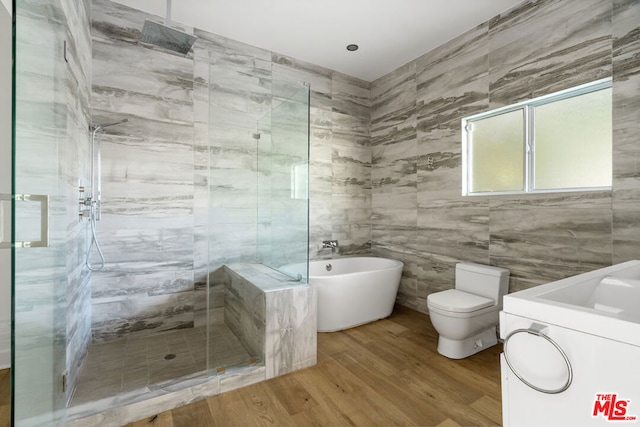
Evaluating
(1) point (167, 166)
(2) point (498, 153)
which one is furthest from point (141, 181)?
(2) point (498, 153)

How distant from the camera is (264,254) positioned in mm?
Answer: 2582

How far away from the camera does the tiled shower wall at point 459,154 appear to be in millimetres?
1995

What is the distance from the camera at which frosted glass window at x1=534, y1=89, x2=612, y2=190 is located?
214 centimetres

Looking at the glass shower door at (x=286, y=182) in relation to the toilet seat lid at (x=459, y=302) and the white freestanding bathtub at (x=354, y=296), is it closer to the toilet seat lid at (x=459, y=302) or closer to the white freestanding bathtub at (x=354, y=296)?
the white freestanding bathtub at (x=354, y=296)

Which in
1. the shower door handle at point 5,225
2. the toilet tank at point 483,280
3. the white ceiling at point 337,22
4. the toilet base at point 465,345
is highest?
the white ceiling at point 337,22

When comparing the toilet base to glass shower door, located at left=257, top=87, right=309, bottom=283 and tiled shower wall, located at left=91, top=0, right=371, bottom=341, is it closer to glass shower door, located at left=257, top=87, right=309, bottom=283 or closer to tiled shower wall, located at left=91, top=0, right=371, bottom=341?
glass shower door, located at left=257, top=87, right=309, bottom=283

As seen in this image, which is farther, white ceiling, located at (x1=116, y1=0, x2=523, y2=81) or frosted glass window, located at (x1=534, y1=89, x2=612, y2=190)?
white ceiling, located at (x1=116, y1=0, x2=523, y2=81)

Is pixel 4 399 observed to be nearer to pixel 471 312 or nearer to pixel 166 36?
pixel 166 36

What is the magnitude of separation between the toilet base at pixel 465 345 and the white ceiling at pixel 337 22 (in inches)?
106

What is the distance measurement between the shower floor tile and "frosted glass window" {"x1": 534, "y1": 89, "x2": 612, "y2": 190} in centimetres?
274

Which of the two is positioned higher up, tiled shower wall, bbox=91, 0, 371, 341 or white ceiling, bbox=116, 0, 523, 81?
white ceiling, bbox=116, 0, 523, 81
